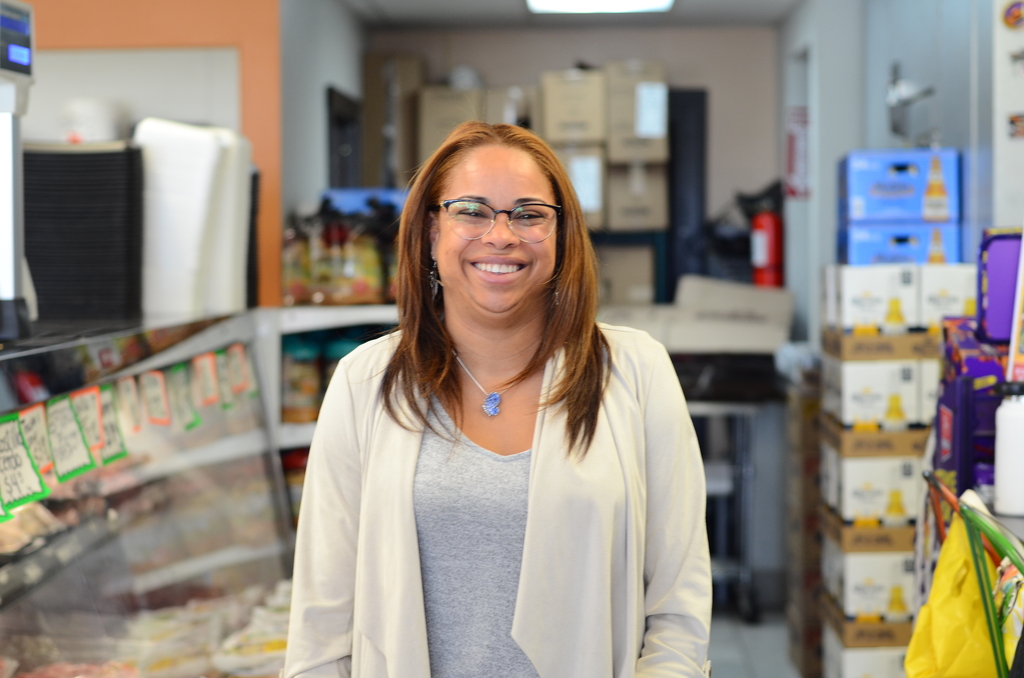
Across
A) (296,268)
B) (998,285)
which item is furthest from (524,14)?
(998,285)

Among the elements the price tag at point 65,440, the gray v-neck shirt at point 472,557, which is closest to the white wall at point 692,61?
the price tag at point 65,440

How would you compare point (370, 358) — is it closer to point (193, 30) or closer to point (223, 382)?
point (223, 382)

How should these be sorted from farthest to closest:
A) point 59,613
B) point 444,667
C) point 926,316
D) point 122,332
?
point 926,316 → point 122,332 → point 59,613 → point 444,667

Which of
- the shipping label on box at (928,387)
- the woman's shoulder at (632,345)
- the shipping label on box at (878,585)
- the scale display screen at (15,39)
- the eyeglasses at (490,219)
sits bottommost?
the shipping label on box at (878,585)

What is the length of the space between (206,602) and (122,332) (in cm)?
72

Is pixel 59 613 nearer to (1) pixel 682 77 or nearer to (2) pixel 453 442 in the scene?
(2) pixel 453 442

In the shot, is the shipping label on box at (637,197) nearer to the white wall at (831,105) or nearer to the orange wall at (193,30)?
the white wall at (831,105)

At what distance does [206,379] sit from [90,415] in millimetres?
798

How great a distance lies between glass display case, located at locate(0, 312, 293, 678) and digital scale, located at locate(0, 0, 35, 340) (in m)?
0.08

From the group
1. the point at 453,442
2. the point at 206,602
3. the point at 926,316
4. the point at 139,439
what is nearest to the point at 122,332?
the point at 139,439

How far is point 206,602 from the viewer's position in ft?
7.79

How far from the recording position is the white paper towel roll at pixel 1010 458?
6.12ft

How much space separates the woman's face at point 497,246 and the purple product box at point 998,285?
120cm

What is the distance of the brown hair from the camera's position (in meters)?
1.50
